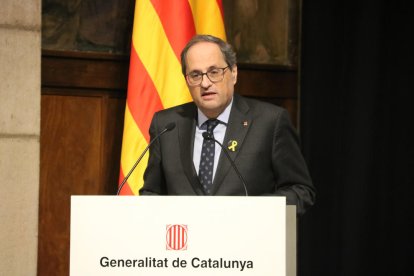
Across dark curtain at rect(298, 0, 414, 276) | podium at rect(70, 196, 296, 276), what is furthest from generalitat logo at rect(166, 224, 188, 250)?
dark curtain at rect(298, 0, 414, 276)

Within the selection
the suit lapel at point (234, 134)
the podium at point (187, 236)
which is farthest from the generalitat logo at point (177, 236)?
the suit lapel at point (234, 134)

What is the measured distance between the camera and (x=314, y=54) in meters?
4.54

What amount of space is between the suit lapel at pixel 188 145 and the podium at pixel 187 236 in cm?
72

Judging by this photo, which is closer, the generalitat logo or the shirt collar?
the generalitat logo

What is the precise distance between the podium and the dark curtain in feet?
8.54

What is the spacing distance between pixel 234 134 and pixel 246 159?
105 millimetres

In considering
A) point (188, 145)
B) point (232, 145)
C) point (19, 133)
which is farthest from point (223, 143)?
point (19, 133)

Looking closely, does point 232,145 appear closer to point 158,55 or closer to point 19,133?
point 158,55

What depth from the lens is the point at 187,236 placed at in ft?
6.40

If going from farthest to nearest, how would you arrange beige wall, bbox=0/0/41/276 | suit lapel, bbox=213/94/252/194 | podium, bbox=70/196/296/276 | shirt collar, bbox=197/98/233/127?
beige wall, bbox=0/0/41/276, shirt collar, bbox=197/98/233/127, suit lapel, bbox=213/94/252/194, podium, bbox=70/196/296/276

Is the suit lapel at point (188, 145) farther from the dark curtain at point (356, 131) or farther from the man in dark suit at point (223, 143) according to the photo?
the dark curtain at point (356, 131)

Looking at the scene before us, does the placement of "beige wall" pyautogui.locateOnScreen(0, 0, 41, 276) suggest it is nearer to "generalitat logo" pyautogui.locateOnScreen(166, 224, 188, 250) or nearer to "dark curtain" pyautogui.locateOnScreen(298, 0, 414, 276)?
"dark curtain" pyautogui.locateOnScreen(298, 0, 414, 276)

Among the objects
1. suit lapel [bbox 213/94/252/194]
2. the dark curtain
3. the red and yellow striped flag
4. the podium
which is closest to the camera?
the podium

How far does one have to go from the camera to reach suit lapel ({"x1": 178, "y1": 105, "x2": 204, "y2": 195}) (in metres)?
2.68
